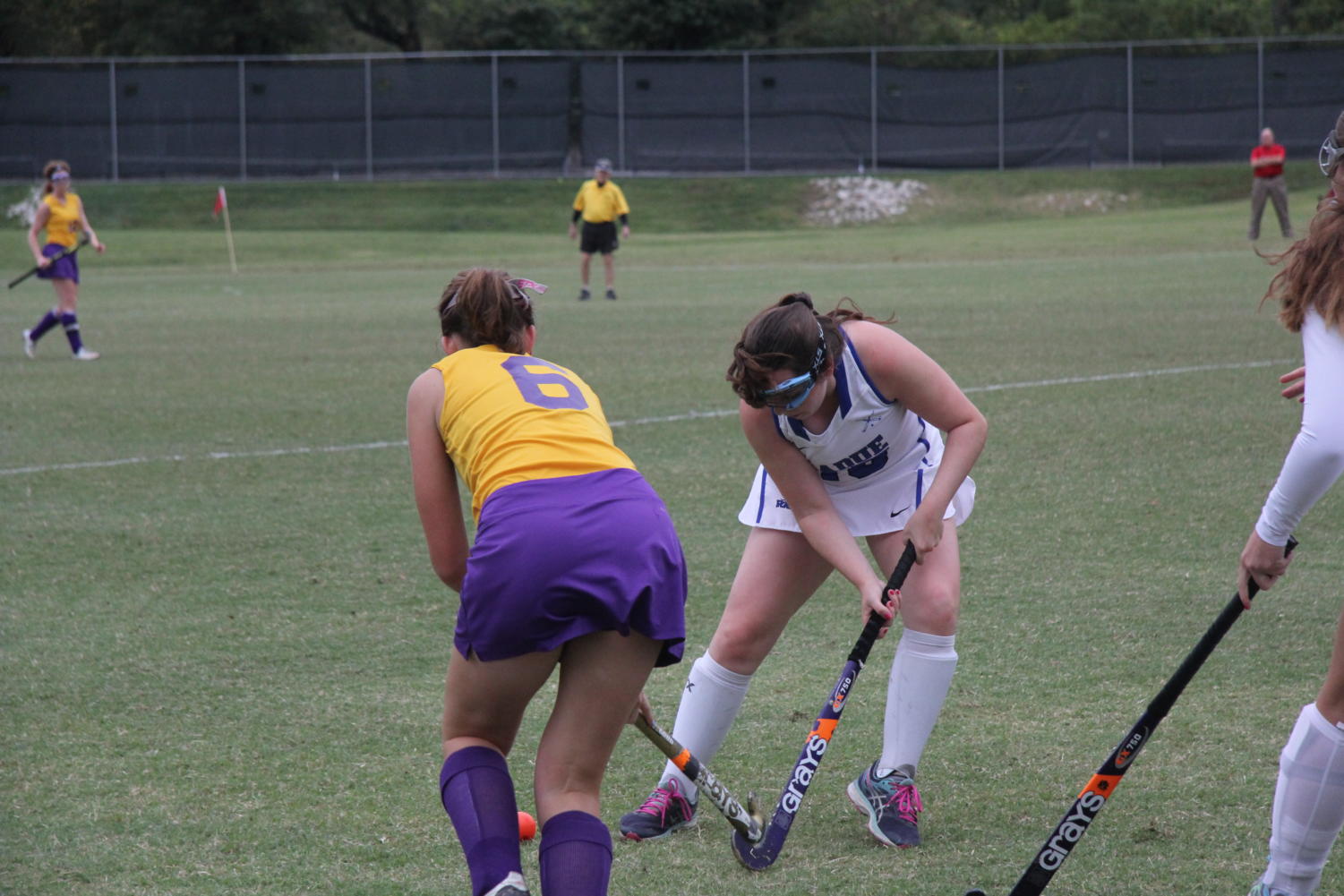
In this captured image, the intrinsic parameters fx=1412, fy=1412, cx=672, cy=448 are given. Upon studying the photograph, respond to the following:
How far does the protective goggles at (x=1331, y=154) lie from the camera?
3.03 metres

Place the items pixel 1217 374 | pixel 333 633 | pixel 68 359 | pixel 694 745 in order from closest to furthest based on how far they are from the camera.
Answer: pixel 694 745 → pixel 333 633 → pixel 1217 374 → pixel 68 359

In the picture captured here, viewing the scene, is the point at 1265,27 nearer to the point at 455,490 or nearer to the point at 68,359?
the point at 68,359

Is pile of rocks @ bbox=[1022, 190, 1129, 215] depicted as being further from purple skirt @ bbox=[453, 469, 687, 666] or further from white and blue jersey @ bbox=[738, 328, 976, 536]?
purple skirt @ bbox=[453, 469, 687, 666]

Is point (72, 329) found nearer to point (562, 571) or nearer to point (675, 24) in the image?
point (562, 571)

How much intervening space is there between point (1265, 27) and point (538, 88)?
24891 millimetres

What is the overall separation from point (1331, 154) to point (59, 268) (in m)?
13.5

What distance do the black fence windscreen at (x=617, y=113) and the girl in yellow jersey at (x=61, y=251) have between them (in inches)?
837

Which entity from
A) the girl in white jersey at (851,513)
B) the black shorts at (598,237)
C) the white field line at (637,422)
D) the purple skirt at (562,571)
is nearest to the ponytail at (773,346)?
the girl in white jersey at (851,513)

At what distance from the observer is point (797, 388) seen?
3.36 m

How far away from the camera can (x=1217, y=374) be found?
1061cm

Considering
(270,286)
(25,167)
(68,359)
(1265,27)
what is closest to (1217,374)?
(68,359)

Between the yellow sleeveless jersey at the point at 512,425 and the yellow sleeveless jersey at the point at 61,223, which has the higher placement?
the yellow sleeveless jersey at the point at 61,223

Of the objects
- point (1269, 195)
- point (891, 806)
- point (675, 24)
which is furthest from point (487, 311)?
point (675, 24)

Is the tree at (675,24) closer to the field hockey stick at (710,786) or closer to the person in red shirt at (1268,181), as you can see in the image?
the person in red shirt at (1268,181)
